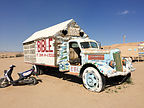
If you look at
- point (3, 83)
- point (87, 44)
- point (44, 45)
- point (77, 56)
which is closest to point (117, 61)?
point (87, 44)

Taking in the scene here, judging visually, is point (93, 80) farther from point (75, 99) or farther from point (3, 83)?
point (3, 83)

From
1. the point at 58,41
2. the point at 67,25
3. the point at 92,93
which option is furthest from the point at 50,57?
the point at 92,93

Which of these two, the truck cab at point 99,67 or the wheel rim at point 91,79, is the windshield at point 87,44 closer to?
the truck cab at point 99,67

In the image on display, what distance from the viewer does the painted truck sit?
14.8 ft

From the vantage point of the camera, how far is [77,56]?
680cm

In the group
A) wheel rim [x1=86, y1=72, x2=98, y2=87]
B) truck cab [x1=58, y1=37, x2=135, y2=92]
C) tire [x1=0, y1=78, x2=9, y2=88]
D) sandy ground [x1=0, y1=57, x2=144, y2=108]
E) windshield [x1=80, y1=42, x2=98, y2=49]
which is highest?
windshield [x1=80, y1=42, x2=98, y2=49]

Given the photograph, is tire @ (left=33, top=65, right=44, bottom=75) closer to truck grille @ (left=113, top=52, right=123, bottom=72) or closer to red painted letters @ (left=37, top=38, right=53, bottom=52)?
red painted letters @ (left=37, top=38, right=53, bottom=52)

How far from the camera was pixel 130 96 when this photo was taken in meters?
4.11

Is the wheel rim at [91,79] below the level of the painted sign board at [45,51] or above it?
below

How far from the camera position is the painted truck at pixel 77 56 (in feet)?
14.8

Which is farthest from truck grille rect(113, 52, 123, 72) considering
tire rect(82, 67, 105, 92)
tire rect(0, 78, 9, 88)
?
tire rect(0, 78, 9, 88)

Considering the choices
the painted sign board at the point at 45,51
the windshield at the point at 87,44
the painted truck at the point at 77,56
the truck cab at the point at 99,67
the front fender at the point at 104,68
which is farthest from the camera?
the painted sign board at the point at 45,51

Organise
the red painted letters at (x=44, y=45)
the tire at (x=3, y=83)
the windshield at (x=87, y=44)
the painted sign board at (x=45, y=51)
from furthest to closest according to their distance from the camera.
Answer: the red painted letters at (x=44, y=45)
the painted sign board at (x=45, y=51)
the windshield at (x=87, y=44)
the tire at (x=3, y=83)

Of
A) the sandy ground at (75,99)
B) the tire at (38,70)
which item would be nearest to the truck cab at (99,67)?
the sandy ground at (75,99)
